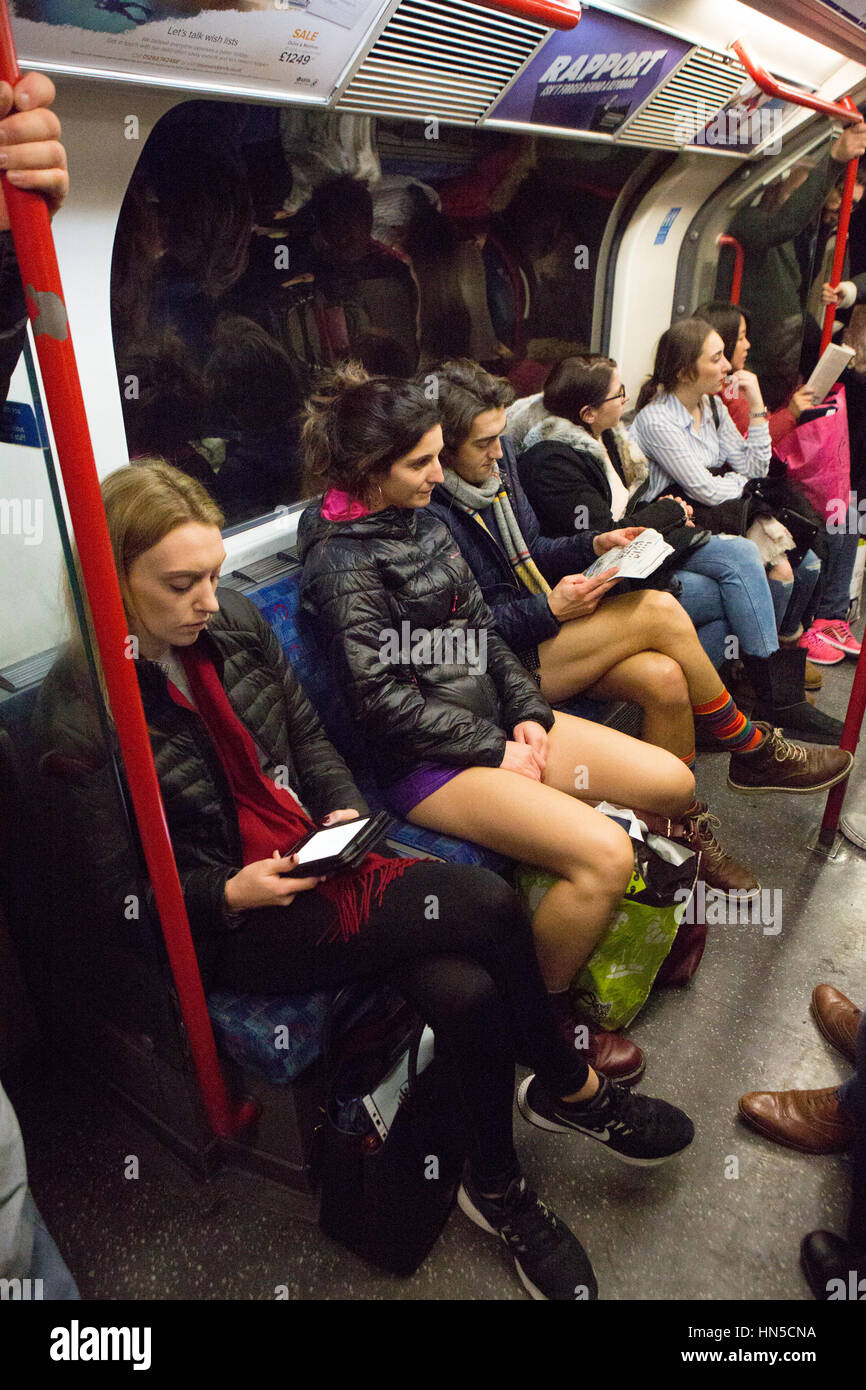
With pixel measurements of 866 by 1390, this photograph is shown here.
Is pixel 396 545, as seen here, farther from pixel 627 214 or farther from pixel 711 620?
pixel 627 214

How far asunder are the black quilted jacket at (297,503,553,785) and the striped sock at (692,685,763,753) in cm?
72

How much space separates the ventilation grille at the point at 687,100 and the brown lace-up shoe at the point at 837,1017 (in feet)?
11.6

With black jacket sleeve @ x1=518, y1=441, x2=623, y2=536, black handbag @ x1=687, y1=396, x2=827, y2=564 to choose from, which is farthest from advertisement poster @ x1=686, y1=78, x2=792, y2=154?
black jacket sleeve @ x1=518, y1=441, x2=623, y2=536

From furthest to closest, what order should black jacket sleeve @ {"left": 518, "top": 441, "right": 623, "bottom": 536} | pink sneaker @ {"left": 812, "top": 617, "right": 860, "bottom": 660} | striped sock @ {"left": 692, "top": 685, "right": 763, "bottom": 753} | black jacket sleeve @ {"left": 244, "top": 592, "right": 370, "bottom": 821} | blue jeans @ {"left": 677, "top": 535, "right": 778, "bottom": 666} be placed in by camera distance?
1. pink sneaker @ {"left": 812, "top": 617, "right": 860, "bottom": 660}
2. blue jeans @ {"left": 677, "top": 535, "right": 778, "bottom": 666}
3. black jacket sleeve @ {"left": 518, "top": 441, "right": 623, "bottom": 536}
4. striped sock @ {"left": 692, "top": 685, "right": 763, "bottom": 753}
5. black jacket sleeve @ {"left": 244, "top": 592, "right": 370, "bottom": 821}

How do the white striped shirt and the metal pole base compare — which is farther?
the white striped shirt

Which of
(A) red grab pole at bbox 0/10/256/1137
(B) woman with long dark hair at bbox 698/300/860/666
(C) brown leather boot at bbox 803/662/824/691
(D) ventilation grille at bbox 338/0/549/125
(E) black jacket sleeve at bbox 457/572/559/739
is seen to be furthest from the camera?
(C) brown leather boot at bbox 803/662/824/691

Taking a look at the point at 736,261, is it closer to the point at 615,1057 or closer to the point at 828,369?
the point at 828,369

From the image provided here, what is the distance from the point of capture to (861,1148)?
175 centimetres

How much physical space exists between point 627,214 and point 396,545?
339 cm

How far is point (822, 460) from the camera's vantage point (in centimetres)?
447

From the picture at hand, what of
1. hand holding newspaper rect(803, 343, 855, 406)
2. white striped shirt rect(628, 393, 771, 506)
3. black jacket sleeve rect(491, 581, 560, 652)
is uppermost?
hand holding newspaper rect(803, 343, 855, 406)

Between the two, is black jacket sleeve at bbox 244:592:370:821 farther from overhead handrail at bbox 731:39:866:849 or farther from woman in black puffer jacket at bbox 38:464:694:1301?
overhead handrail at bbox 731:39:866:849

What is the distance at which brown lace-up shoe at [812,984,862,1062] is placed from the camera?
235 centimetres

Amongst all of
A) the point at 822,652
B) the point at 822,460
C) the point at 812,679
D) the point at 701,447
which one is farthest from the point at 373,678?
the point at 822,460
